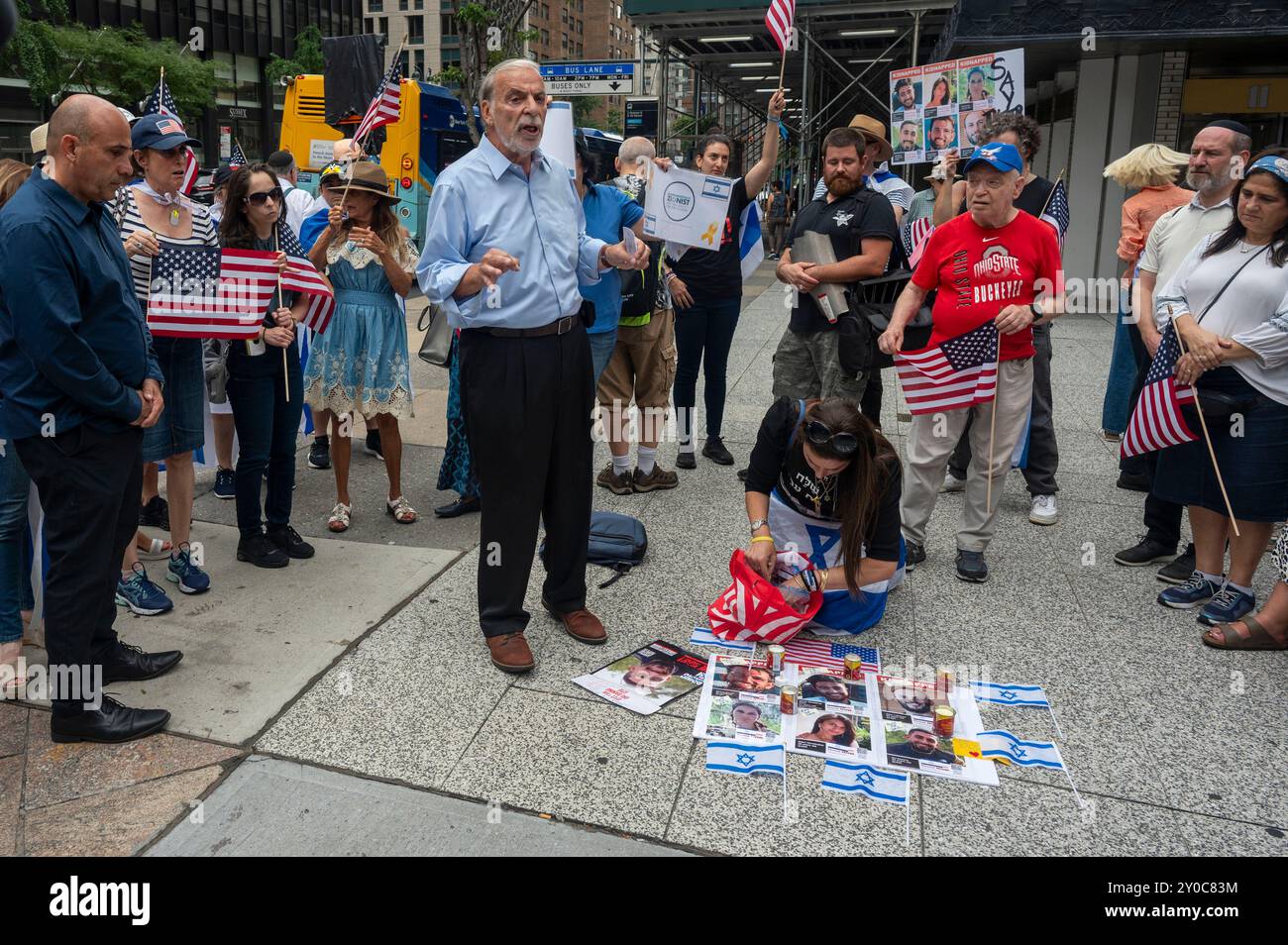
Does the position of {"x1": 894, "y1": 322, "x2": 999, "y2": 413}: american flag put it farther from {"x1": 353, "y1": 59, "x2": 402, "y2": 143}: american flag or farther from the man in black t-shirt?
{"x1": 353, "y1": 59, "x2": 402, "y2": 143}: american flag

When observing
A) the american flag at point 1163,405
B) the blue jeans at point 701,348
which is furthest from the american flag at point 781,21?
the american flag at point 1163,405

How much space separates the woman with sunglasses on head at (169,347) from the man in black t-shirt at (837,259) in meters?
2.87

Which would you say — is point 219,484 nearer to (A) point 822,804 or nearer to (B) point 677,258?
(B) point 677,258

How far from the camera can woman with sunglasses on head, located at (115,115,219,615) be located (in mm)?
4055

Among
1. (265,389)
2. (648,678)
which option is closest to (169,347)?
(265,389)

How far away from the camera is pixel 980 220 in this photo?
14.2ft

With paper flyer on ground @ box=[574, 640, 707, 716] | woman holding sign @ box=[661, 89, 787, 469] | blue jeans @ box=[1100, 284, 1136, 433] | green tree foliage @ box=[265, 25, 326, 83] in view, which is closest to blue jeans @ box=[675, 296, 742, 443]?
woman holding sign @ box=[661, 89, 787, 469]

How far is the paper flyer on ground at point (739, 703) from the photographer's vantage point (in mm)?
3227

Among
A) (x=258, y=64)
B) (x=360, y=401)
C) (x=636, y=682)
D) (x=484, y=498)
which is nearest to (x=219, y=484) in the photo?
(x=360, y=401)

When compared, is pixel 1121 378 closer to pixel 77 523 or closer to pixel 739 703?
pixel 739 703

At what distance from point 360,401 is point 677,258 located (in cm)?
216

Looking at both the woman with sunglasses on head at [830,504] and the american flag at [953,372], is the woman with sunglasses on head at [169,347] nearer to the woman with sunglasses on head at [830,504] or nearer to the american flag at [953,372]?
the woman with sunglasses on head at [830,504]

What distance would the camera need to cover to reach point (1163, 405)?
4316 millimetres

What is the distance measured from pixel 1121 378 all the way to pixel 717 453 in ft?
9.38
